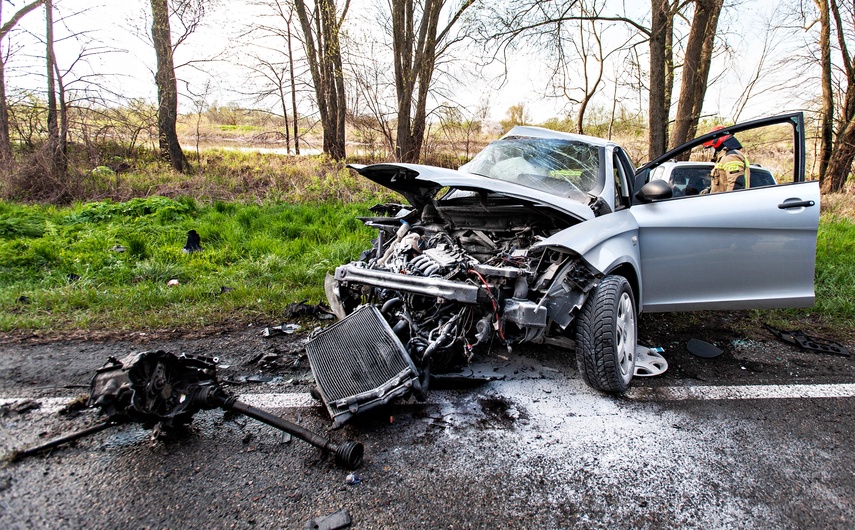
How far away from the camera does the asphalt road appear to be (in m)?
2.01

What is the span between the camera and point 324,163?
37.1 ft

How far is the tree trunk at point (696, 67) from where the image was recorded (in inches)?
372

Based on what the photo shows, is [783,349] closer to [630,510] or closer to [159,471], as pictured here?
[630,510]

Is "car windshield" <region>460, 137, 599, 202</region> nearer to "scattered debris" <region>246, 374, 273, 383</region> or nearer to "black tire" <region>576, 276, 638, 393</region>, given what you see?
"black tire" <region>576, 276, 638, 393</region>

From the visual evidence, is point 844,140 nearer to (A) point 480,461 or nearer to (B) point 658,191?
(B) point 658,191

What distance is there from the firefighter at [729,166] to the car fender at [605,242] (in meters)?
1.73

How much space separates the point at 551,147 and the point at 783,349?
2626mm

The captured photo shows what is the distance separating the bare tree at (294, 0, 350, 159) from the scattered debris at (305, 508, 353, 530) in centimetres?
1165

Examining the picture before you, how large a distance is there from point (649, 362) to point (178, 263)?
5.24 m

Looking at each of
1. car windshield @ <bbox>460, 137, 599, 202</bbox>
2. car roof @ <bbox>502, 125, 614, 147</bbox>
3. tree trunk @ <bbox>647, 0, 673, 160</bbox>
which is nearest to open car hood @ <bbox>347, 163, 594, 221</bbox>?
car windshield @ <bbox>460, 137, 599, 202</bbox>

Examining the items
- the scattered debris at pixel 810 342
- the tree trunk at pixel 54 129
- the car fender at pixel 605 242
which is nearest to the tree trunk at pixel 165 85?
the tree trunk at pixel 54 129

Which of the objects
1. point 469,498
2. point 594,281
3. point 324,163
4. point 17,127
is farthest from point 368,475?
point 17,127

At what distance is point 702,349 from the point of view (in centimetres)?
392

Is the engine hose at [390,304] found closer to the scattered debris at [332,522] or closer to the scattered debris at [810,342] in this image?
the scattered debris at [332,522]
